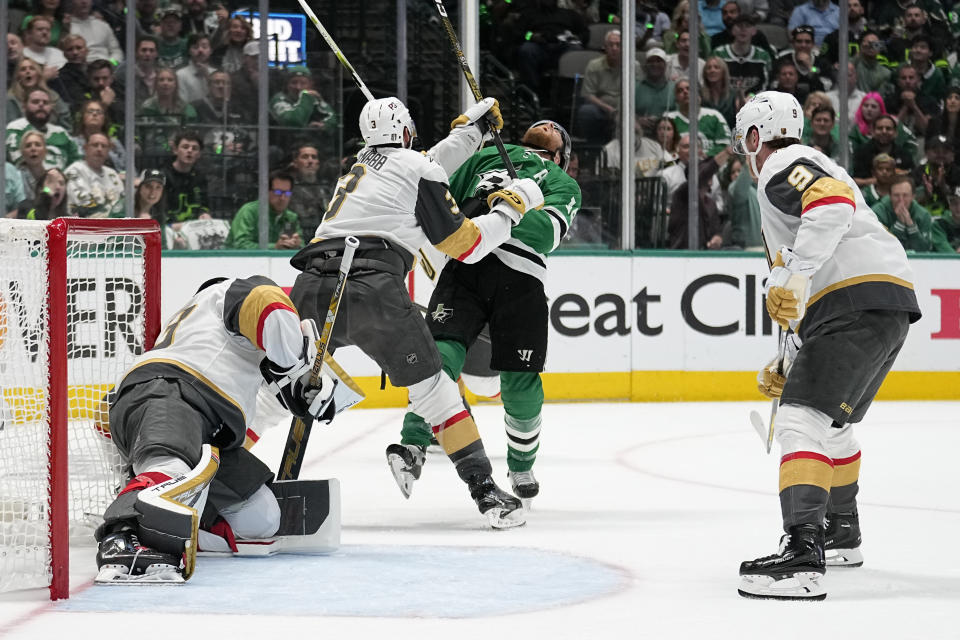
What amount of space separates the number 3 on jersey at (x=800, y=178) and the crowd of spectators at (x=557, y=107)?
4.55 metres

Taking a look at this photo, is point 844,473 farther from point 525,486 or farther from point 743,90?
point 743,90

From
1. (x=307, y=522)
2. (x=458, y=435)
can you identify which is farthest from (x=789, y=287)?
(x=307, y=522)

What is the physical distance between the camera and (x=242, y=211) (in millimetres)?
6969

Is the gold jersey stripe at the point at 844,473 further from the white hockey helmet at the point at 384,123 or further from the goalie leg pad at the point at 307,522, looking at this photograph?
the white hockey helmet at the point at 384,123

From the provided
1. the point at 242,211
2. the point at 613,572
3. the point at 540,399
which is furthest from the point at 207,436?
the point at 242,211

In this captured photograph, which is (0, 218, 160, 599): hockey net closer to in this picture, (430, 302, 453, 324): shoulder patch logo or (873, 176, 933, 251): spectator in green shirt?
(430, 302, 453, 324): shoulder patch logo

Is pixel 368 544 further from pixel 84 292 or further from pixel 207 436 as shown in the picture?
pixel 84 292

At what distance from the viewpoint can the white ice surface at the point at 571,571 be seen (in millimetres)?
2260

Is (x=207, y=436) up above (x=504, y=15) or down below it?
below

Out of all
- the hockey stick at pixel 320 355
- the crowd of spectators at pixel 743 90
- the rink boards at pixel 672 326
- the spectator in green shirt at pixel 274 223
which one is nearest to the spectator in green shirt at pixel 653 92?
the crowd of spectators at pixel 743 90

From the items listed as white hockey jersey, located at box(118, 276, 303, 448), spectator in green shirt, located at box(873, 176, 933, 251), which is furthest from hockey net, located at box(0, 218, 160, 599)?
spectator in green shirt, located at box(873, 176, 933, 251)

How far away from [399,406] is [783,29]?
3456 mm

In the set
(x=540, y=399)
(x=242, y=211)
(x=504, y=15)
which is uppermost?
(x=504, y=15)

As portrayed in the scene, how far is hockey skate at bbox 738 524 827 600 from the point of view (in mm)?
2482
